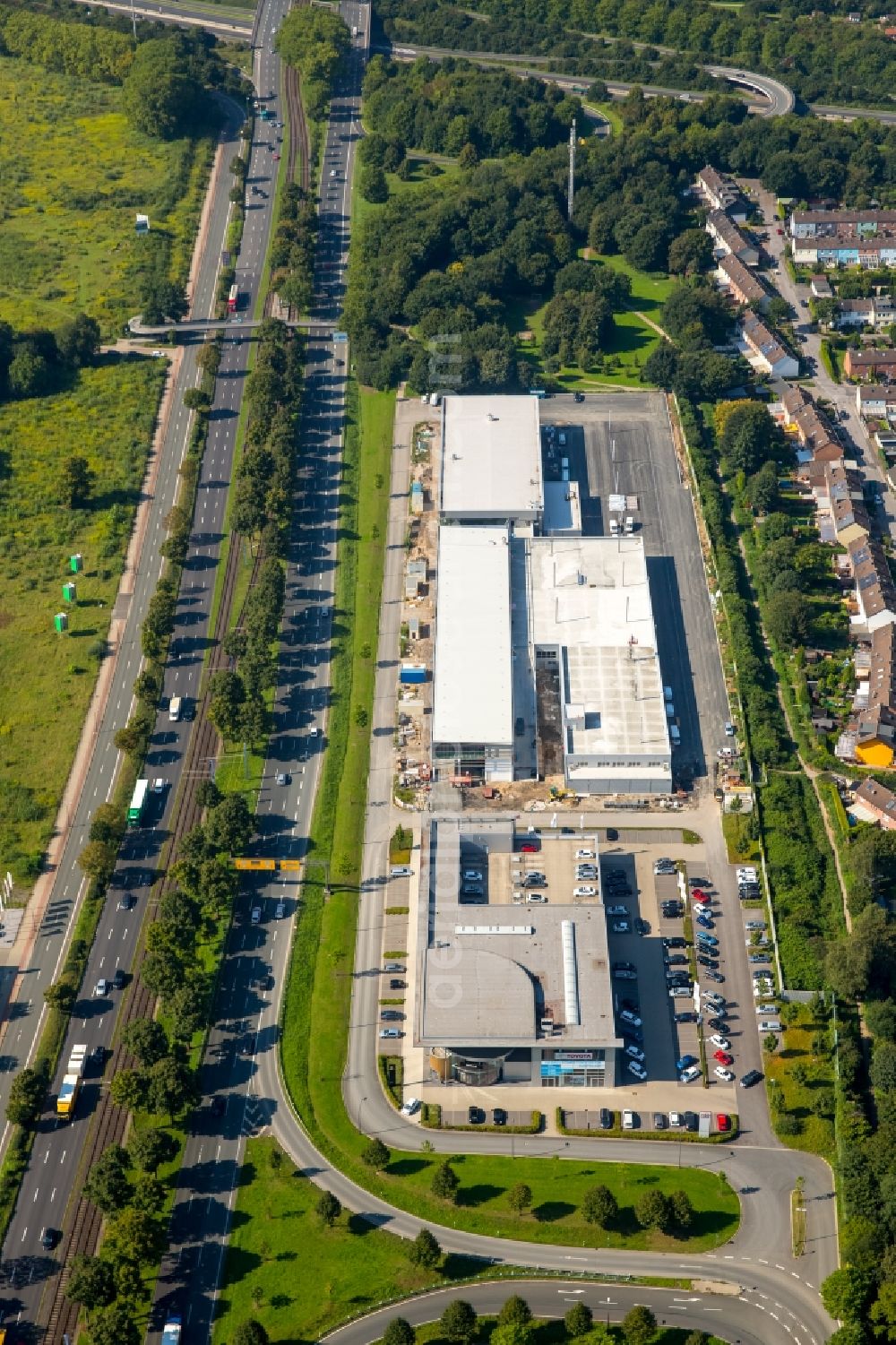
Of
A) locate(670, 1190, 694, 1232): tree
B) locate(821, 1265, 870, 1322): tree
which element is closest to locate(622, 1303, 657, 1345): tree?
locate(670, 1190, 694, 1232): tree

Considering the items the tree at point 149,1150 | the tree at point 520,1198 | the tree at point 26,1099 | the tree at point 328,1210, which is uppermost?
the tree at point 26,1099

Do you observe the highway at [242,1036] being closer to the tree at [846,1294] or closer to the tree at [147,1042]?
the tree at [147,1042]

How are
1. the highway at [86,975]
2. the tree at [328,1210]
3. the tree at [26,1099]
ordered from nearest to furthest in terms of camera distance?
the tree at [328,1210] → the highway at [86,975] → the tree at [26,1099]

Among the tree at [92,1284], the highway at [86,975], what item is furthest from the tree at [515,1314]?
the highway at [86,975]

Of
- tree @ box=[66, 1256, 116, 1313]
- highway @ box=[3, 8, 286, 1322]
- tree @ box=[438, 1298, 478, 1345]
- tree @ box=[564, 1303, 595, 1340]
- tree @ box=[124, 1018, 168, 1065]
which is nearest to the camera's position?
tree @ box=[438, 1298, 478, 1345]

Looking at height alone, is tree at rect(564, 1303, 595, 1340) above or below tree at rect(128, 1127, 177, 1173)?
below

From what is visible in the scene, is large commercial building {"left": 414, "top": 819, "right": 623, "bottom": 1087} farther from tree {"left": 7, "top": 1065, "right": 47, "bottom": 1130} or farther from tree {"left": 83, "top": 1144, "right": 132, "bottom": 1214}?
tree {"left": 7, "top": 1065, "right": 47, "bottom": 1130}
